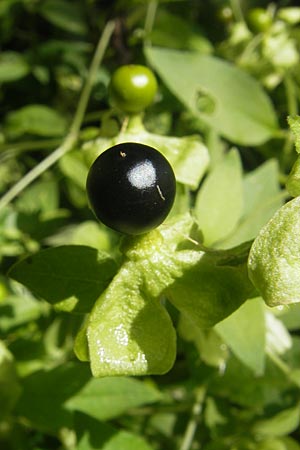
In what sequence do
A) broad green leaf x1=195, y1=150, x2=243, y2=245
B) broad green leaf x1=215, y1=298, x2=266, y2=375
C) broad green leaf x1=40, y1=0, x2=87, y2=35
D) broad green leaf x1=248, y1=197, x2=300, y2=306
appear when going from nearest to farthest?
broad green leaf x1=248, y1=197, x2=300, y2=306, broad green leaf x1=215, y1=298, x2=266, y2=375, broad green leaf x1=195, y1=150, x2=243, y2=245, broad green leaf x1=40, y1=0, x2=87, y2=35

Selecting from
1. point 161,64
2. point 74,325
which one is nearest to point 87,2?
point 161,64

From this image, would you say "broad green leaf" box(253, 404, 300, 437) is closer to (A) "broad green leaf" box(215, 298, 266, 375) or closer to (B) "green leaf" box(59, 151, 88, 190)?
(A) "broad green leaf" box(215, 298, 266, 375)

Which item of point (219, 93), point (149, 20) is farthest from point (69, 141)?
point (149, 20)

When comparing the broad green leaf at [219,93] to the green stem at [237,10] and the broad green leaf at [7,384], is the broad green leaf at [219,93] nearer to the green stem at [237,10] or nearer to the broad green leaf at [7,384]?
the green stem at [237,10]

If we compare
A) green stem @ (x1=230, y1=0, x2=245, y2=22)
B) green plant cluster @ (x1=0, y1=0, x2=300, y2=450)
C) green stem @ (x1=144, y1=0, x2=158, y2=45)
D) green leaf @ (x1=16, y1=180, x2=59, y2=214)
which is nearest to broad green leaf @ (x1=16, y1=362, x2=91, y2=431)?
green plant cluster @ (x1=0, y1=0, x2=300, y2=450)

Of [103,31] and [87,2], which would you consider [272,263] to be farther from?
[87,2]

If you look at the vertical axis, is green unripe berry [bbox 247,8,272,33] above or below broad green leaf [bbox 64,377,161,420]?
above

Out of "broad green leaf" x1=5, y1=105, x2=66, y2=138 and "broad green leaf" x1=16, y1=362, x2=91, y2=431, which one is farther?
"broad green leaf" x1=5, y1=105, x2=66, y2=138
